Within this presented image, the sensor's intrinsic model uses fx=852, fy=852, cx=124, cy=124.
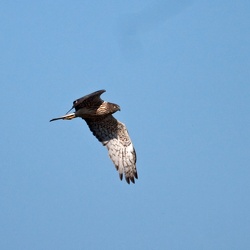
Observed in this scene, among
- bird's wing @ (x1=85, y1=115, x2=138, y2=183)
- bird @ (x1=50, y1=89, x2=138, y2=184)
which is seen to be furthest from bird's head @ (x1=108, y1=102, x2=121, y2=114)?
bird's wing @ (x1=85, y1=115, x2=138, y2=183)

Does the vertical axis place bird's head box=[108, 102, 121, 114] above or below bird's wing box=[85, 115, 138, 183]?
above

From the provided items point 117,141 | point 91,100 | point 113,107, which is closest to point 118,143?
point 117,141

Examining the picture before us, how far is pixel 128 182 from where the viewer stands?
21.9 m

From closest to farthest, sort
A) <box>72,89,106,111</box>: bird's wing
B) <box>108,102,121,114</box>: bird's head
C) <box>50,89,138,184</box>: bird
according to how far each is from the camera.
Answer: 1. <box>72,89,106,111</box>: bird's wing
2. <box>108,102,121,114</box>: bird's head
3. <box>50,89,138,184</box>: bird

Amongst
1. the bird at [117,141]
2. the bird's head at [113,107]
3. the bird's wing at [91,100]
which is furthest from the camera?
the bird at [117,141]

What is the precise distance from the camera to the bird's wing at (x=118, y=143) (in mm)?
22000

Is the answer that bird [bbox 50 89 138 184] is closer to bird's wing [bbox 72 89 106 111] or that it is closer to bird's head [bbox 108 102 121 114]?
bird's head [bbox 108 102 121 114]

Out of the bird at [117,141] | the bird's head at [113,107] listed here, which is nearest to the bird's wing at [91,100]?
the bird's head at [113,107]

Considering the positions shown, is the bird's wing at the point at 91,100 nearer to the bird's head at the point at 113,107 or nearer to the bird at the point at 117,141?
the bird's head at the point at 113,107

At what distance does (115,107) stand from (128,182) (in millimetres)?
2027

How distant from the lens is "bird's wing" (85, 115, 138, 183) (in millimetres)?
22000

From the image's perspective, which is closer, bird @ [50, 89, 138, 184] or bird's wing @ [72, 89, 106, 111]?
bird's wing @ [72, 89, 106, 111]

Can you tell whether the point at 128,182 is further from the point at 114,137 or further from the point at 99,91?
the point at 99,91

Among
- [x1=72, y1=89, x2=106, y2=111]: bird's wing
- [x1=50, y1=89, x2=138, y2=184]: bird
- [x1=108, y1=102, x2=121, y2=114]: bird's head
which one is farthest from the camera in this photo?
[x1=50, y1=89, x2=138, y2=184]: bird
